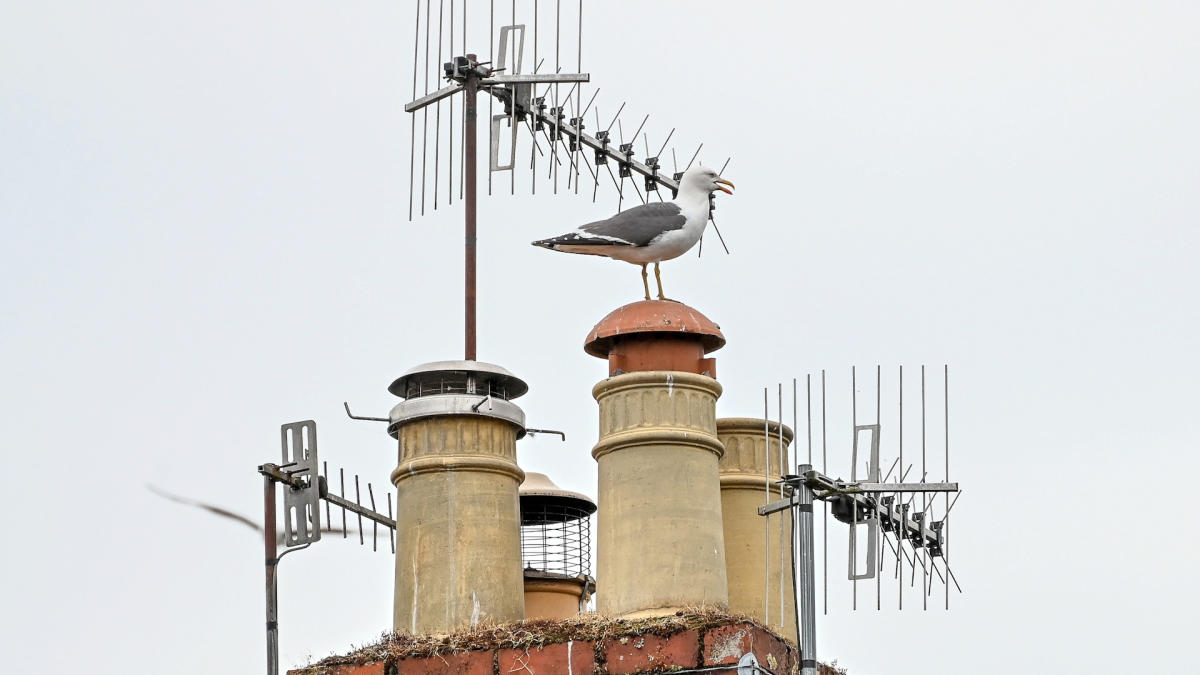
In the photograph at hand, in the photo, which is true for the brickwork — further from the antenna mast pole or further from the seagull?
the seagull

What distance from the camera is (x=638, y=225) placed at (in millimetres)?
33125

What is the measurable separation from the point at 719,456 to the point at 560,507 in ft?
18.9

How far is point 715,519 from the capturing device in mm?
31859

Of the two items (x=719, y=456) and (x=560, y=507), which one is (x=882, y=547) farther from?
(x=560, y=507)

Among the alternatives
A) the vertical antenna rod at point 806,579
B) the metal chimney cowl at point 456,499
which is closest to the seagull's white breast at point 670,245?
→ the metal chimney cowl at point 456,499

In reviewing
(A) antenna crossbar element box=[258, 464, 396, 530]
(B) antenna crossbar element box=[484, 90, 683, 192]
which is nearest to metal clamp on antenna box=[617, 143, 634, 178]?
(B) antenna crossbar element box=[484, 90, 683, 192]

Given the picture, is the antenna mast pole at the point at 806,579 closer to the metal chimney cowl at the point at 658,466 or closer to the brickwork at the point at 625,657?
the brickwork at the point at 625,657

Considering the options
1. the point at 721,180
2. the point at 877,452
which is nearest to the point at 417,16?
the point at 721,180

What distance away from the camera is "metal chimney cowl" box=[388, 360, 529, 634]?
106 ft

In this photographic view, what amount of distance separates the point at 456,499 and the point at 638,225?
4.54 metres

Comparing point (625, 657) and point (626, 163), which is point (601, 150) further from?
point (625, 657)

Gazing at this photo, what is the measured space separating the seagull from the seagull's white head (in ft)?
1.53

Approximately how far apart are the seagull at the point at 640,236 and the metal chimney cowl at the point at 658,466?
77 cm

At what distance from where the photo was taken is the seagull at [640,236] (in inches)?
1302
